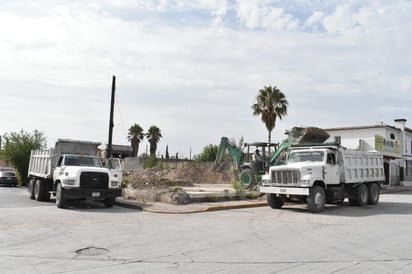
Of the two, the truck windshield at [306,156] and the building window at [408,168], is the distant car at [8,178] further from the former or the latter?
the building window at [408,168]

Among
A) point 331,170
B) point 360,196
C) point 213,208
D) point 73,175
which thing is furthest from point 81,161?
point 360,196

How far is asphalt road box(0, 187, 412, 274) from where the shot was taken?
24.5ft

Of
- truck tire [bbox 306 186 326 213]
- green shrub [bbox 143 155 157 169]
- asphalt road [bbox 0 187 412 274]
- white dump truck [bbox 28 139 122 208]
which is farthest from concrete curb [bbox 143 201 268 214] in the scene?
green shrub [bbox 143 155 157 169]

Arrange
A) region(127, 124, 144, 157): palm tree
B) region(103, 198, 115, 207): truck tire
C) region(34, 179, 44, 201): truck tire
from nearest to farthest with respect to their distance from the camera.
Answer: region(103, 198, 115, 207): truck tire < region(34, 179, 44, 201): truck tire < region(127, 124, 144, 157): palm tree

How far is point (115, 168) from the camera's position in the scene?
62.3ft

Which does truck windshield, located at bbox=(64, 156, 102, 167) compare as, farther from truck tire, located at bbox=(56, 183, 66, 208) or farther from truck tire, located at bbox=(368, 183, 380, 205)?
truck tire, located at bbox=(368, 183, 380, 205)

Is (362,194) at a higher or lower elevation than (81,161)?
lower

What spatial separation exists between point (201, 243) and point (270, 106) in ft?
116

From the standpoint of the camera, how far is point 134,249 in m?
8.90

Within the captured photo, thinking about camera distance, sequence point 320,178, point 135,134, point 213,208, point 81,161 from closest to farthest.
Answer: point 320,178 → point 213,208 → point 81,161 → point 135,134

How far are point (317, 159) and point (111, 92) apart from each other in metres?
14.9

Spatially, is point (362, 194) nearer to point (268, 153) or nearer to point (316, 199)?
point (316, 199)

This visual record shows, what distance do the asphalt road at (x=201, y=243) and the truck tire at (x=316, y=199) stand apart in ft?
2.85

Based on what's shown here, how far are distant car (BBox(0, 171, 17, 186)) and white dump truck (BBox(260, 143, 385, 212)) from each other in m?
28.8
